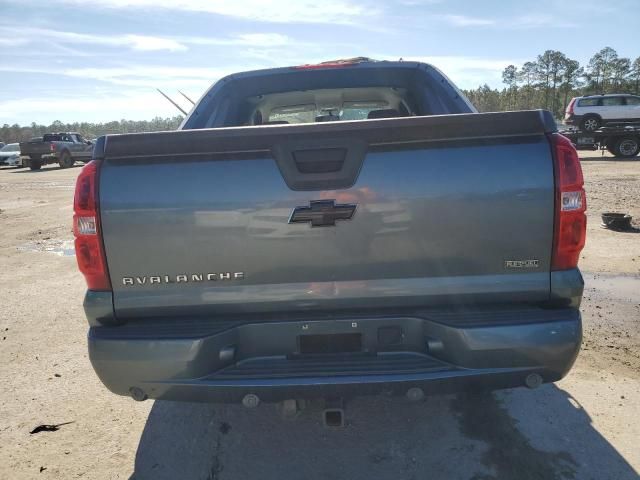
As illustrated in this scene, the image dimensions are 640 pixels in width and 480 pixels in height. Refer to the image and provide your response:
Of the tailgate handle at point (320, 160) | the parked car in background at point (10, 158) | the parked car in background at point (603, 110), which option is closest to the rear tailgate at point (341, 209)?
the tailgate handle at point (320, 160)

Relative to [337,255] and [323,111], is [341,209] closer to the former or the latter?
[337,255]

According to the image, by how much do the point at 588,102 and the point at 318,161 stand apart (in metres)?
25.5

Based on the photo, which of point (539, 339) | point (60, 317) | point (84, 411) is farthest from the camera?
point (60, 317)

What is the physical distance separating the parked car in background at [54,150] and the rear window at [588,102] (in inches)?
995

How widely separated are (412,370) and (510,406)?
1304 millimetres

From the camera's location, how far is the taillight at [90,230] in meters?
2.20

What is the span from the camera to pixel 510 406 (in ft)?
10.2

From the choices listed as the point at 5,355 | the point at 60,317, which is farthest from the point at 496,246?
the point at 60,317

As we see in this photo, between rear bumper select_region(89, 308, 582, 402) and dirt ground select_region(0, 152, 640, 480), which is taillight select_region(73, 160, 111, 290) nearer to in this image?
rear bumper select_region(89, 308, 582, 402)

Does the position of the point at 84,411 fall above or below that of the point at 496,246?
below

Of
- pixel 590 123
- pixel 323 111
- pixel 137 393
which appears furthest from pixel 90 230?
pixel 590 123

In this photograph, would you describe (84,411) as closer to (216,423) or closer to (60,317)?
(216,423)

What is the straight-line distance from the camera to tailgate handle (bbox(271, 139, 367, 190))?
216 centimetres

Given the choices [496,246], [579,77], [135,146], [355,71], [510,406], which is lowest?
[510,406]
